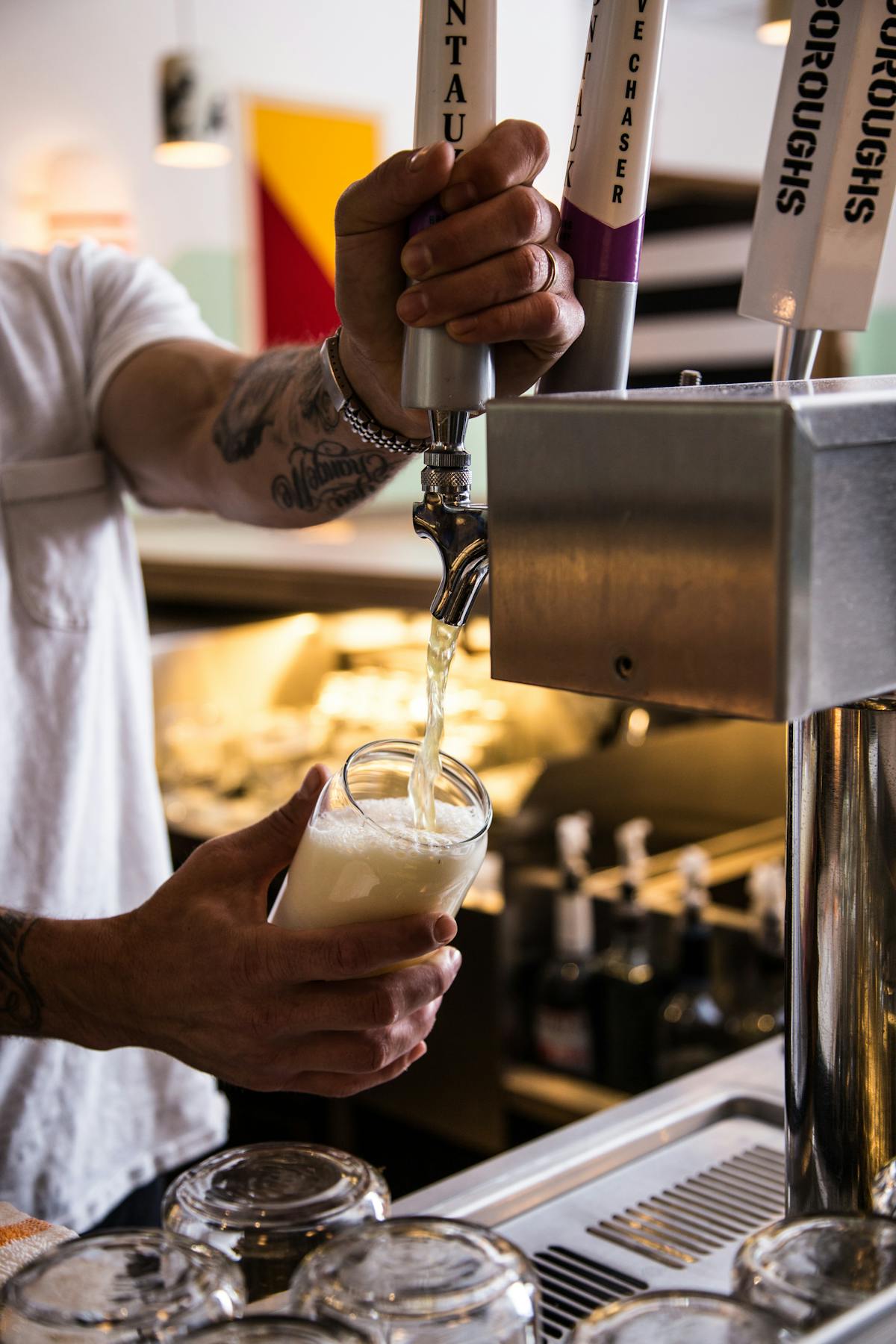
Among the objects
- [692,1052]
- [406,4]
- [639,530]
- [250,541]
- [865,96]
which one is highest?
[406,4]

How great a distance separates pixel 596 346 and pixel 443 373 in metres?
0.08

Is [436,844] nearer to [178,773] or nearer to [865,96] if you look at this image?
[865,96]

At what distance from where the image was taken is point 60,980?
3.28ft

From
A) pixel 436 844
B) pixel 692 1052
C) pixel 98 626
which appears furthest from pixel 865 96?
pixel 692 1052

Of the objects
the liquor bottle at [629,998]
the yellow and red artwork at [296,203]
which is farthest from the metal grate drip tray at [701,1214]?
the yellow and red artwork at [296,203]

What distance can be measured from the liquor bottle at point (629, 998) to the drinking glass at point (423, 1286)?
1.81m

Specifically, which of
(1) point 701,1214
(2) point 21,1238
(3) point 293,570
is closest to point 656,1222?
(1) point 701,1214

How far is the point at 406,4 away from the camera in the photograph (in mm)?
6012


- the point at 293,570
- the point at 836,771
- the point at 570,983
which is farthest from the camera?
the point at 293,570

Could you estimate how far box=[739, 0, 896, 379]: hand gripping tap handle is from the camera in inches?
26.1

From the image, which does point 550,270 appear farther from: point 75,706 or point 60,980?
point 75,706

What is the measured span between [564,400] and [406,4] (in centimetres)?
609

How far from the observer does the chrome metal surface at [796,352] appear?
742 mm

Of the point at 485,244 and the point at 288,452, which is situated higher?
the point at 485,244
